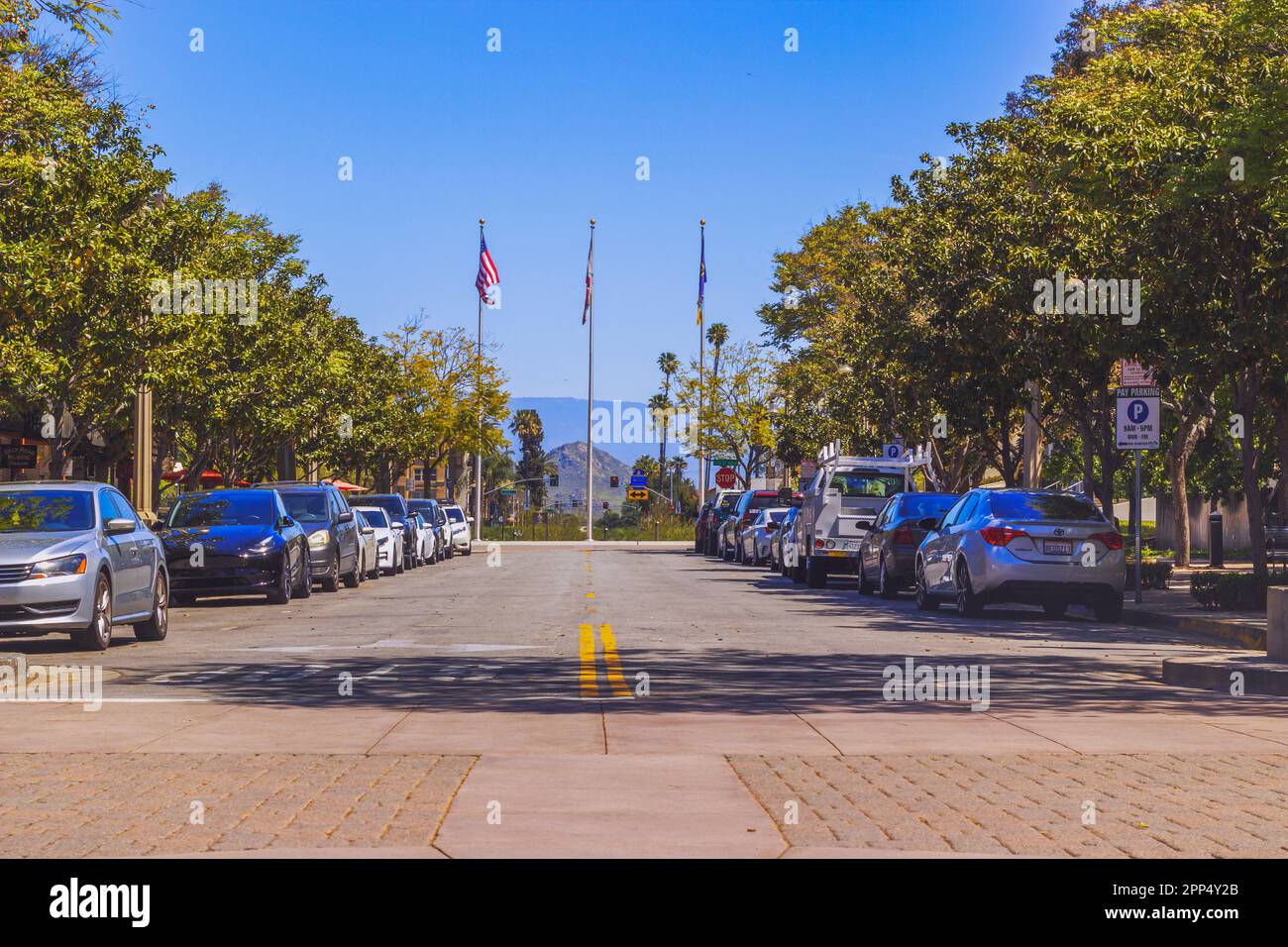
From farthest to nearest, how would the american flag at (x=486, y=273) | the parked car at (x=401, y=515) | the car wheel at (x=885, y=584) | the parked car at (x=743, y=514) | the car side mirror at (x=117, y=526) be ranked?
the american flag at (x=486, y=273) < the parked car at (x=743, y=514) < the parked car at (x=401, y=515) < the car wheel at (x=885, y=584) < the car side mirror at (x=117, y=526)

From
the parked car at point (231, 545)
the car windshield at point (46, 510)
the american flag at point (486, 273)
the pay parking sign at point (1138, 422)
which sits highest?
the american flag at point (486, 273)

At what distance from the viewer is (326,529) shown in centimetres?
2920

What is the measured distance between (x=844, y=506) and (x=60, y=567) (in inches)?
680

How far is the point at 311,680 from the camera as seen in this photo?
14062 mm

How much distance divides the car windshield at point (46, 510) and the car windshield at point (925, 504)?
13.4 metres

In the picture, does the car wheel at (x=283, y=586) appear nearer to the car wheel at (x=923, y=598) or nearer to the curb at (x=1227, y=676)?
the car wheel at (x=923, y=598)

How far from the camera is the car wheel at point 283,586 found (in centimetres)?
2541

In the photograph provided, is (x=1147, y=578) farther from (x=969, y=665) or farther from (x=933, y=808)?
(x=933, y=808)

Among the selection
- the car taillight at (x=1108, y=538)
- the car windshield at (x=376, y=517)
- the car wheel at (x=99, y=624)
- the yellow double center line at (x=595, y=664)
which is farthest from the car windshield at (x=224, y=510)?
the car taillight at (x=1108, y=538)

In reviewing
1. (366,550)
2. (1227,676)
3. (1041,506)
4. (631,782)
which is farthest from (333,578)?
→ (631,782)

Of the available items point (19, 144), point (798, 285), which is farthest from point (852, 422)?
point (19, 144)

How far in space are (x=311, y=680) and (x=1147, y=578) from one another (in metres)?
18.9

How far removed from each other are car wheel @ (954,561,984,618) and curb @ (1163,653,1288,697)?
25.0 ft

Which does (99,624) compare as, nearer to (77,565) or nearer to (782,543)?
(77,565)
